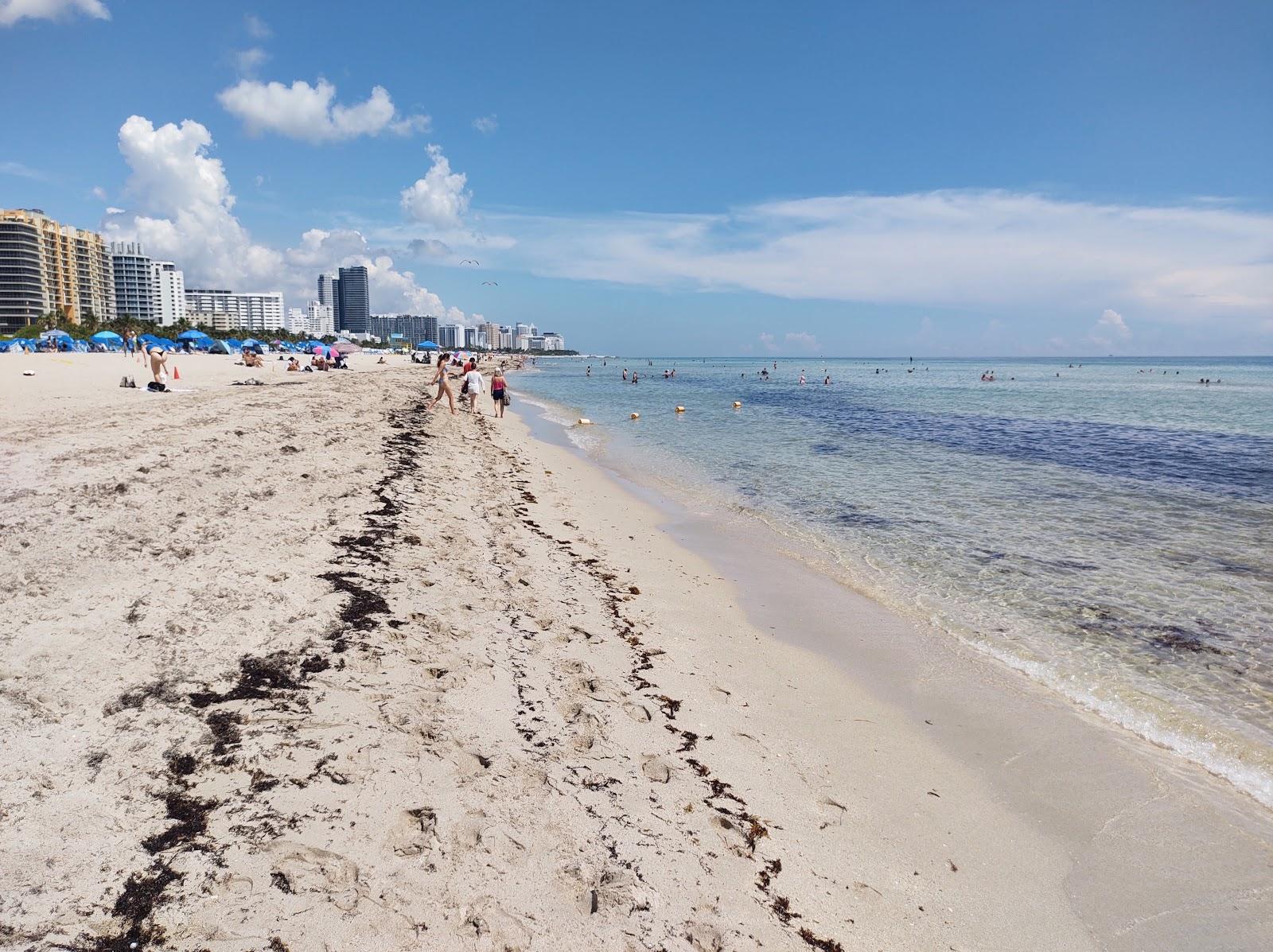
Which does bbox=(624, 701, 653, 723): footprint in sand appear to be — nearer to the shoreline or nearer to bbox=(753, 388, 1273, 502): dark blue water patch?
the shoreline

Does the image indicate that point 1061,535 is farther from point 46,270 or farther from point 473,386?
point 46,270

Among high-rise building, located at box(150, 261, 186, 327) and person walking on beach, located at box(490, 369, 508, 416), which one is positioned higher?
high-rise building, located at box(150, 261, 186, 327)

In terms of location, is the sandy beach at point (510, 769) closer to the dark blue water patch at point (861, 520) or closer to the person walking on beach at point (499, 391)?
the dark blue water patch at point (861, 520)

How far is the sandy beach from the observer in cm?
270

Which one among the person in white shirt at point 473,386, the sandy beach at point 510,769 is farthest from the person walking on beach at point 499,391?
the sandy beach at point 510,769

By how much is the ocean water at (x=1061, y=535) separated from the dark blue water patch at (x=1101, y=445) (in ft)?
0.49

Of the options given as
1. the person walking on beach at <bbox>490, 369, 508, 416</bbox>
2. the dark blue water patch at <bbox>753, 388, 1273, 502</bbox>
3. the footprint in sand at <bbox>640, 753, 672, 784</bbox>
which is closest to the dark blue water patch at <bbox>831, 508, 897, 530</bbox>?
the dark blue water patch at <bbox>753, 388, 1273, 502</bbox>

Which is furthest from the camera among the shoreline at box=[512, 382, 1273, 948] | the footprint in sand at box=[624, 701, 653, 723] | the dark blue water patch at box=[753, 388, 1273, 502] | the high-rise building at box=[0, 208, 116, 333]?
the high-rise building at box=[0, 208, 116, 333]

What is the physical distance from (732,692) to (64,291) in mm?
194200

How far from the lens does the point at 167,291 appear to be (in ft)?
607

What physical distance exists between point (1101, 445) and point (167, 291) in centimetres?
22828

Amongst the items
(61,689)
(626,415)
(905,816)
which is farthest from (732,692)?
(626,415)

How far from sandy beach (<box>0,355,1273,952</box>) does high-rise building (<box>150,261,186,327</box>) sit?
217 meters

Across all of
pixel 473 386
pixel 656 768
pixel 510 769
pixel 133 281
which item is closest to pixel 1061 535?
pixel 656 768
